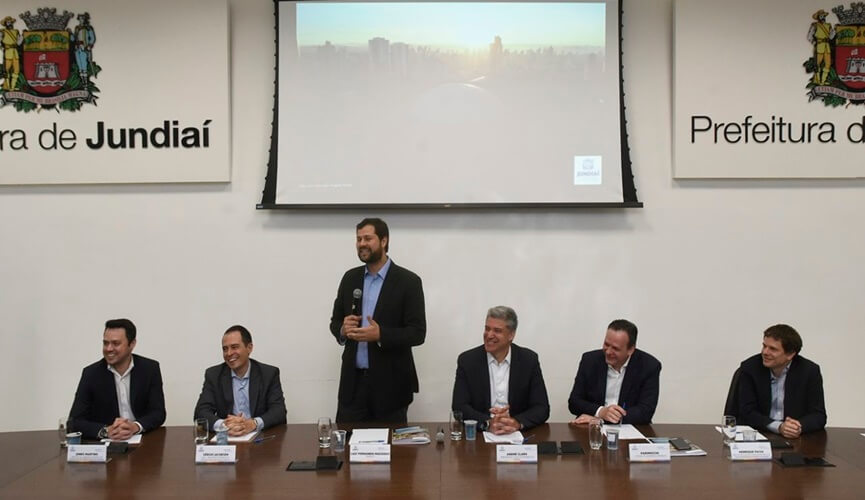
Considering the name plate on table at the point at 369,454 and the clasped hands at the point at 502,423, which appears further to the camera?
the clasped hands at the point at 502,423

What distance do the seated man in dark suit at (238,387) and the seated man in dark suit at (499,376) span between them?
941 mm

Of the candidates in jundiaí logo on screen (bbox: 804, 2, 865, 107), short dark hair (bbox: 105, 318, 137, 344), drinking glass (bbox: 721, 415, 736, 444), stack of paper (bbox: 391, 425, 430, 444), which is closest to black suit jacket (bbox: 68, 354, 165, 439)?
short dark hair (bbox: 105, 318, 137, 344)

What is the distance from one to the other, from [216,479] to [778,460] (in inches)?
86.3

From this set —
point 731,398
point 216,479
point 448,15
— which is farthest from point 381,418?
point 448,15

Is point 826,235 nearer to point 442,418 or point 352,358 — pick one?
point 442,418

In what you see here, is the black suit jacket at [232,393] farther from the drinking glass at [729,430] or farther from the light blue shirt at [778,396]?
the light blue shirt at [778,396]

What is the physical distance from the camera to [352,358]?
4297 millimetres

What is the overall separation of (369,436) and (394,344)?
82 cm

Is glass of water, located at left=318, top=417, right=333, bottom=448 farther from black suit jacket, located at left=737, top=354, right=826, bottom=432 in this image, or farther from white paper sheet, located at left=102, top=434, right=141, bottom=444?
black suit jacket, located at left=737, top=354, right=826, bottom=432

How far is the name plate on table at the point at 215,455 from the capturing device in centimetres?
312

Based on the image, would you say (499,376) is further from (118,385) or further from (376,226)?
(118,385)

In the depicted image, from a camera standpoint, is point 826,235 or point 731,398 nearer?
point 731,398

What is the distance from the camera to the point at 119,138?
16.7ft

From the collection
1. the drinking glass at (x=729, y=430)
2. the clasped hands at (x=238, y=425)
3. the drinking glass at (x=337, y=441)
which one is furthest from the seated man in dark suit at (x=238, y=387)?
the drinking glass at (x=729, y=430)
